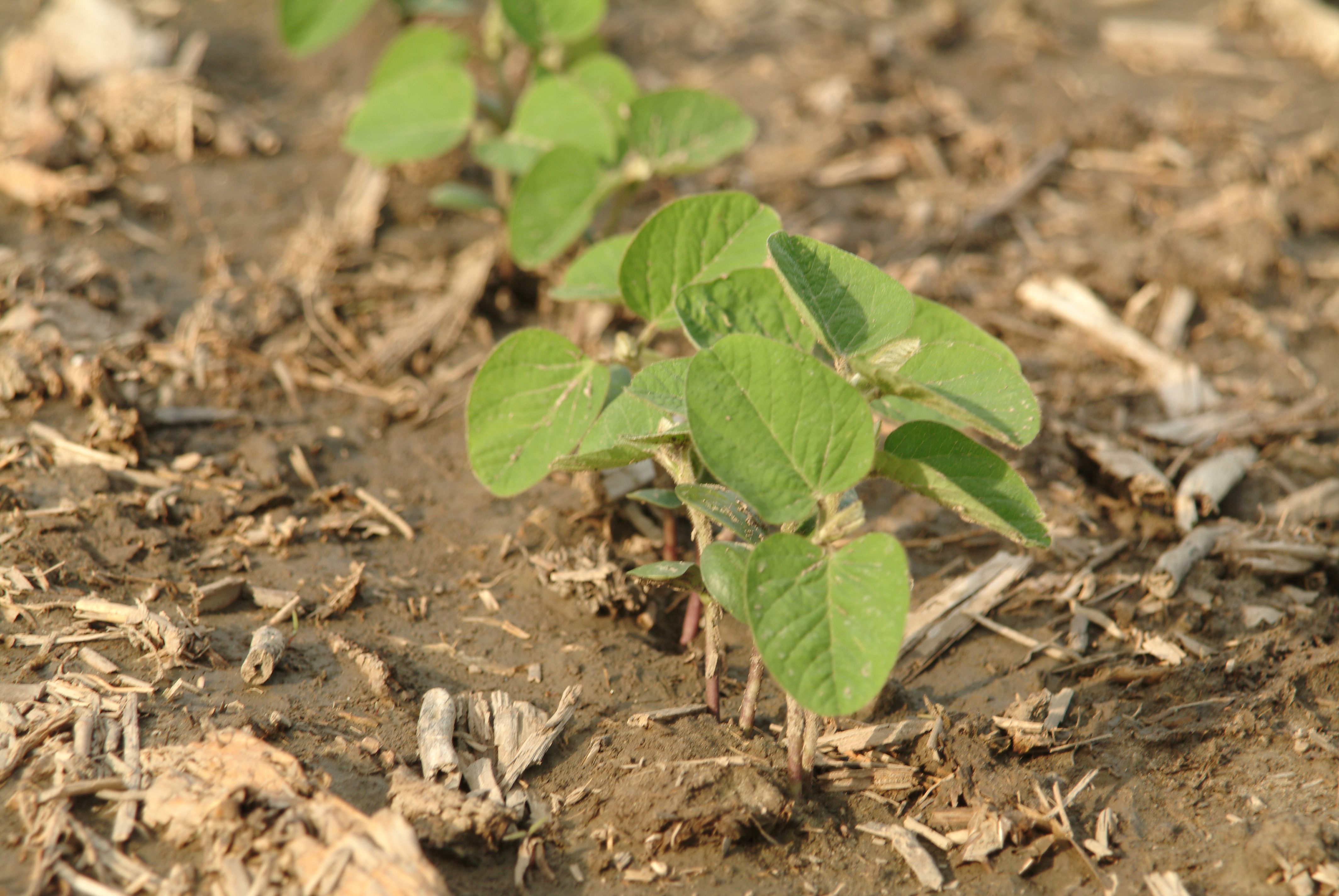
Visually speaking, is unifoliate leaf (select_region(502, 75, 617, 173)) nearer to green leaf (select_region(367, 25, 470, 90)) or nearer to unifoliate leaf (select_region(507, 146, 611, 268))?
unifoliate leaf (select_region(507, 146, 611, 268))

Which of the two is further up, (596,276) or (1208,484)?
(596,276)

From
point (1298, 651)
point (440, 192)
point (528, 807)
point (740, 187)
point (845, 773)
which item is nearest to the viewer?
point (528, 807)

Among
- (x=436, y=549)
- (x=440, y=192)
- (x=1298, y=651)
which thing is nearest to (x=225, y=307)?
(x=440, y=192)

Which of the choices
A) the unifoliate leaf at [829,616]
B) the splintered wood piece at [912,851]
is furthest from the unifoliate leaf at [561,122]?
the splintered wood piece at [912,851]

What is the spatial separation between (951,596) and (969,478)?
87 centimetres

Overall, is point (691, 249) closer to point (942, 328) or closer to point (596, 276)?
point (596, 276)

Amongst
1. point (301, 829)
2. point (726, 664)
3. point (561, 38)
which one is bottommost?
point (726, 664)

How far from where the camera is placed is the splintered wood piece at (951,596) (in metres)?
2.27

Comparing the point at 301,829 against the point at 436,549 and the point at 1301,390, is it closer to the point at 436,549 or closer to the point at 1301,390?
the point at 436,549

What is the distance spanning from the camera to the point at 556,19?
125 inches

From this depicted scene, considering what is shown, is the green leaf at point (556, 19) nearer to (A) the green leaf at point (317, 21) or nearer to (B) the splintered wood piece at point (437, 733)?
(A) the green leaf at point (317, 21)

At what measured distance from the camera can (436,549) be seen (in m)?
2.42

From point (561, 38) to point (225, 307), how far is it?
134 centimetres

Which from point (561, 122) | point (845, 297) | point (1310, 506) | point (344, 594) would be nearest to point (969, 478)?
point (845, 297)
